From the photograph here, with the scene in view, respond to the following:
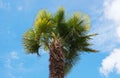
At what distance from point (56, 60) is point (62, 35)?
2.69 metres

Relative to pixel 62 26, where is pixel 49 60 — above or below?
below

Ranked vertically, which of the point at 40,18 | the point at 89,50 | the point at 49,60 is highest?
the point at 40,18

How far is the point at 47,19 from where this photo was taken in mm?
23219

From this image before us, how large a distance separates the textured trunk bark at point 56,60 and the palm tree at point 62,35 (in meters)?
0.61

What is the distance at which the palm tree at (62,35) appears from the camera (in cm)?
2244

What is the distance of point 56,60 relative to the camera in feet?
68.3

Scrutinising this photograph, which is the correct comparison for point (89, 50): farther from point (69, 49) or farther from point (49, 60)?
point (49, 60)

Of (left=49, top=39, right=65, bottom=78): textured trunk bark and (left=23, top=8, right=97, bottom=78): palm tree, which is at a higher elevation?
(left=23, top=8, right=97, bottom=78): palm tree

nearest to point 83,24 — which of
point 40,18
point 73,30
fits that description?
point 73,30

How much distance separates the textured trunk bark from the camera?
803 inches

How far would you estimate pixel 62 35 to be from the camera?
76.1 ft

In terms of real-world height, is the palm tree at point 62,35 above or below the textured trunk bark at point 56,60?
above

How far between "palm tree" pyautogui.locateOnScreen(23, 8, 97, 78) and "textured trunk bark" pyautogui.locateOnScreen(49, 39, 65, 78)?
23.8 inches

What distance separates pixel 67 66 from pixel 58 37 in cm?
193
